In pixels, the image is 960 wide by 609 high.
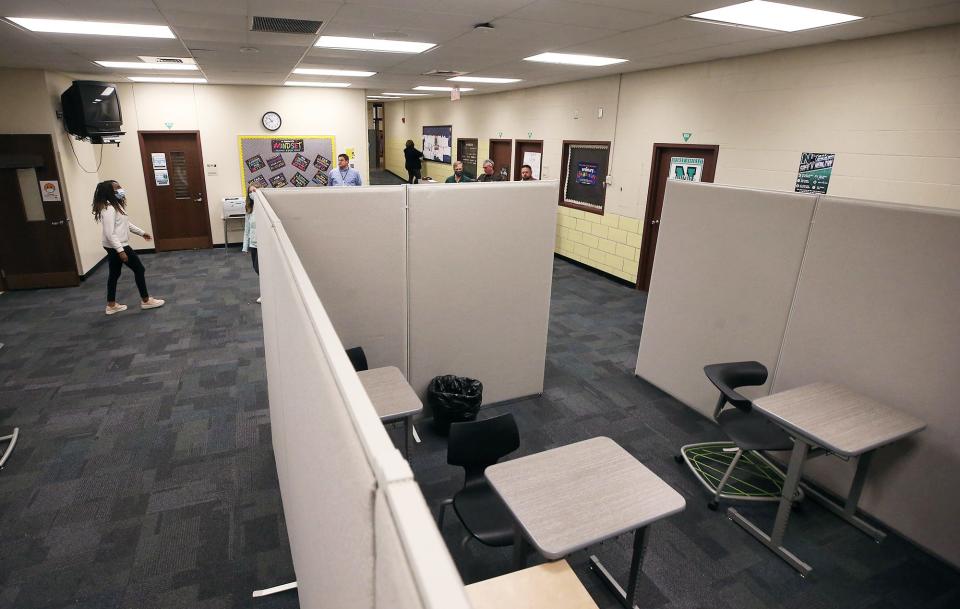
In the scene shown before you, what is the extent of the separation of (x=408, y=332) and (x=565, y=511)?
6.68ft

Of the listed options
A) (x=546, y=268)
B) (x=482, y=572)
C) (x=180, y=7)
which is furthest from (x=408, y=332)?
(x=180, y=7)

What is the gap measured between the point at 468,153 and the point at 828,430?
10.4m

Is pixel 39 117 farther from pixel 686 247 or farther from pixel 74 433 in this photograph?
pixel 686 247

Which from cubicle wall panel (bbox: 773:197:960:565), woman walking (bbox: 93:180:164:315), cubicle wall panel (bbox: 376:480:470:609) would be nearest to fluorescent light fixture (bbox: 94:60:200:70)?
woman walking (bbox: 93:180:164:315)

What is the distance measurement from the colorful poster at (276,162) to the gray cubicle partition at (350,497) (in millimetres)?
8543

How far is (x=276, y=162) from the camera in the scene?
8992 millimetres

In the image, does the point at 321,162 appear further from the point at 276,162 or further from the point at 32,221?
the point at 32,221

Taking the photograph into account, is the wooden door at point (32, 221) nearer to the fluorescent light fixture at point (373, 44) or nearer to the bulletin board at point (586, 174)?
the fluorescent light fixture at point (373, 44)

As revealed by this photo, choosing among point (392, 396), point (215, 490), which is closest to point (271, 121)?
point (215, 490)

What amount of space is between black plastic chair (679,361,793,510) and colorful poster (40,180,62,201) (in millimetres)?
7808

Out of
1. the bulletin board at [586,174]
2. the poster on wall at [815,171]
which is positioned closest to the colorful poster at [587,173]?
the bulletin board at [586,174]

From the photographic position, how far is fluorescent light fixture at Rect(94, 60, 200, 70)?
5.94m

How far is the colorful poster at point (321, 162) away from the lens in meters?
9.19

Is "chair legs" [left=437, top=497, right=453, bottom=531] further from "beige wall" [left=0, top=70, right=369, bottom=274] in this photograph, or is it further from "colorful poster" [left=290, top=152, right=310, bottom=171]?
"colorful poster" [left=290, top=152, right=310, bottom=171]
